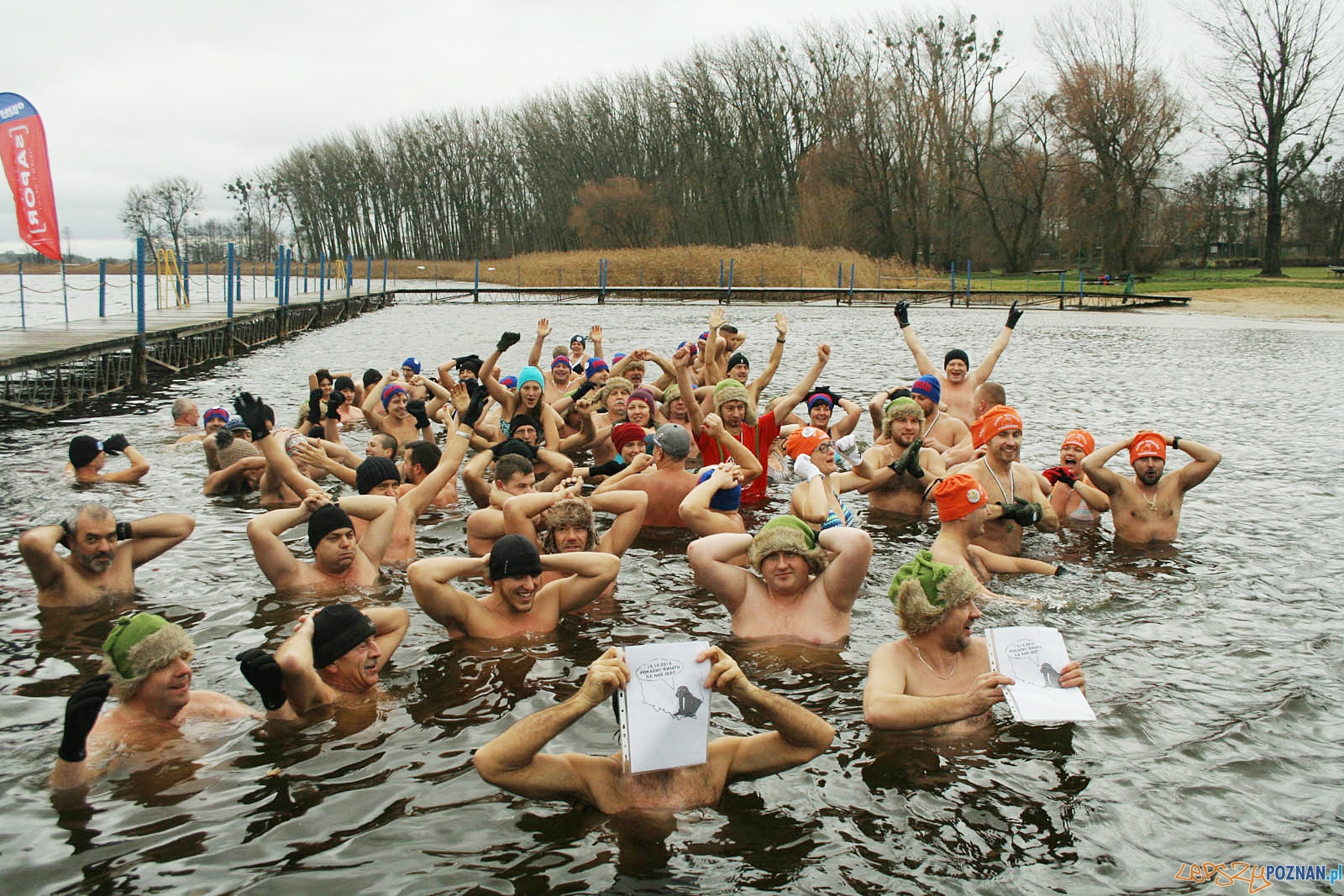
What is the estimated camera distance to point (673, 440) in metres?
7.24

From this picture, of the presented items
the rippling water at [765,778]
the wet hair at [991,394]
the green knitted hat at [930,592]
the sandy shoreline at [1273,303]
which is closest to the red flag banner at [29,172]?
the rippling water at [765,778]

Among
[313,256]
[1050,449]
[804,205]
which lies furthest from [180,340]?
[313,256]

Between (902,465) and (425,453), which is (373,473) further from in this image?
(902,465)

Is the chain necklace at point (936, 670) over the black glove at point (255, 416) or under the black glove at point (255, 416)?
under

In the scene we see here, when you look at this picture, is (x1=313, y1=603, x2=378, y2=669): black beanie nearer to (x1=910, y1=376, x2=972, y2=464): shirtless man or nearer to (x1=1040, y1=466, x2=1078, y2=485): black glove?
(x1=1040, y1=466, x2=1078, y2=485): black glove

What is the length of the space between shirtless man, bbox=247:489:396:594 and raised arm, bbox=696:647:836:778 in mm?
2963

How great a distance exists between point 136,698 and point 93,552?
2364 mm

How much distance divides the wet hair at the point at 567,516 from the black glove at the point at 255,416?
2.26 metres

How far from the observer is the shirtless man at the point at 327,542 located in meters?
5.86

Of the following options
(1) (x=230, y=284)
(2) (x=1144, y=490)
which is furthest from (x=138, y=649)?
(1) (x=230, y=284)

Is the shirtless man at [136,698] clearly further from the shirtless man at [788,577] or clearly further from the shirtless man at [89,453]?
the shirtless man at [89,453]

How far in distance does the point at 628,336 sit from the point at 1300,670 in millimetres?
24054

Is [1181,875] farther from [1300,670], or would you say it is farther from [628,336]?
[628,336]

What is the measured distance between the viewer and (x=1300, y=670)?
595 centimetres
